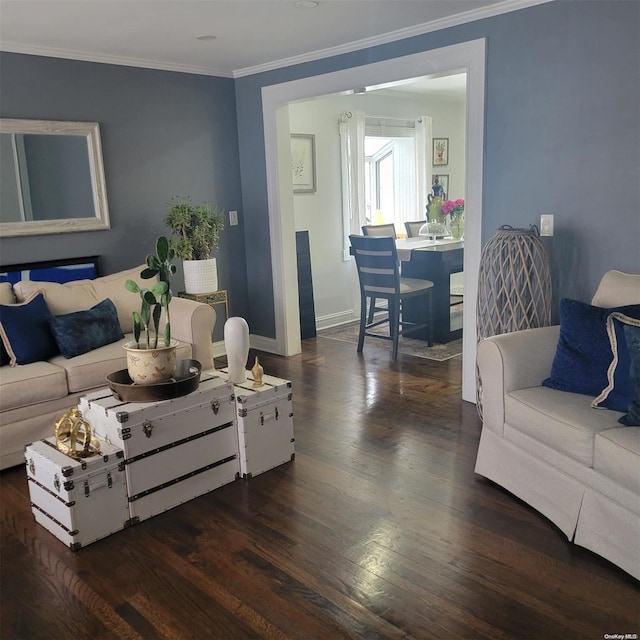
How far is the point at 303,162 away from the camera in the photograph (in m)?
5.98

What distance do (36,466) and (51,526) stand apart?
0.87 ft

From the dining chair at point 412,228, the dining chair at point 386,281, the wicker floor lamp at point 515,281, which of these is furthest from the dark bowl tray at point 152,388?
the dining chair at point 412,228

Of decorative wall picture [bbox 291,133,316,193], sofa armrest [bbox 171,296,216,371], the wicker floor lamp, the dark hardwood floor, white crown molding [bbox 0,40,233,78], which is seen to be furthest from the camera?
decorative wall picture [bbox 291,133,316,193]

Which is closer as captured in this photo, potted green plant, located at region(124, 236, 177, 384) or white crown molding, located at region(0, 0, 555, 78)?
potted green plant, located at region(124, 236, 177, 384)

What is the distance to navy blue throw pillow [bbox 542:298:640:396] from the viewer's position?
264 centimetres

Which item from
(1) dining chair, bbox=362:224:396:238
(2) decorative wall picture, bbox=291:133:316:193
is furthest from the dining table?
(2) decorative wall picture, bbox=291:133:316:193

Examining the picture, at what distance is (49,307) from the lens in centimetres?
379

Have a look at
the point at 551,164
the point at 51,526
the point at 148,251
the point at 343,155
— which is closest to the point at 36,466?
the point at 51,526

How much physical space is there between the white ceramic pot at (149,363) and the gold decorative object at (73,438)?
297 millimetres

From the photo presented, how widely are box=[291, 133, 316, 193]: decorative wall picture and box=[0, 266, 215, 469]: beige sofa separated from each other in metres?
2.20

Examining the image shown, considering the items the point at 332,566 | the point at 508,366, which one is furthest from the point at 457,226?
the point at 332,566

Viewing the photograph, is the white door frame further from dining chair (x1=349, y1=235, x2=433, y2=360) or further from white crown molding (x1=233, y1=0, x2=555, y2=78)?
dining chair (x1=349, y1=235, x2=433, y2=360)

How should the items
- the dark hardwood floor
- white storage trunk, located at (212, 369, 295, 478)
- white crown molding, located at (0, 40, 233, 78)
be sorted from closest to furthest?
the dark hardwood floor → white storage trunk, located at (212, 369, 295, 478) → white crown molding, located at (0, 40, 233, 78)

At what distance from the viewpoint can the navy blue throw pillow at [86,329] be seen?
3568mm
